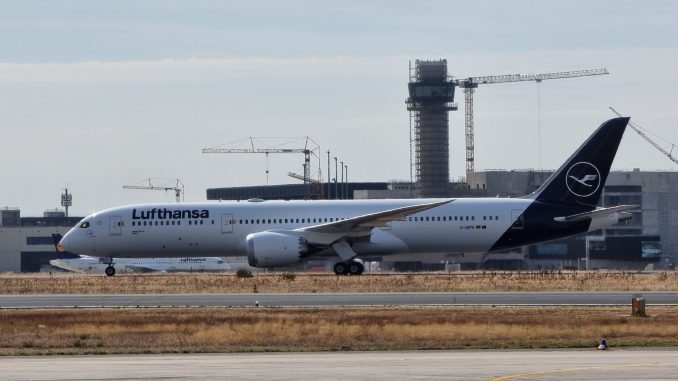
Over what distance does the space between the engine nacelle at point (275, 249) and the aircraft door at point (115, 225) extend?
767cm

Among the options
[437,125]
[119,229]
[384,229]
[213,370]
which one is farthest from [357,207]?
[437,125]

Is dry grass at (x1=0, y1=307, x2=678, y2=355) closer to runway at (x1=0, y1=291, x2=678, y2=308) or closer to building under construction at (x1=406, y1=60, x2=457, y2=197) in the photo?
runway at (x1=0, y1=291, x2=678, y2=308)

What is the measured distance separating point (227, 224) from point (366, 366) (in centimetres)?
3999

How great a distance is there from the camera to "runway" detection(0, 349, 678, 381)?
839 inches

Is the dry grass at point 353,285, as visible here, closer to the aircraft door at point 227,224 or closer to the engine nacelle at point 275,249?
the engine nacelle at point 275,249

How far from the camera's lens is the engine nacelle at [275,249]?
5919cm

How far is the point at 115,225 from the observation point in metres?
63.9

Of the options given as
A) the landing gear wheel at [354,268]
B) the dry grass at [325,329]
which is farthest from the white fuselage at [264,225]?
the dry grass at [325,329]

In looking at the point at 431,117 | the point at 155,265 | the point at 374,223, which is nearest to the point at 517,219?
the point at 374,223

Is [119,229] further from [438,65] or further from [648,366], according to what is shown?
[438,65]

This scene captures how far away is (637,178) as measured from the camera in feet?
407

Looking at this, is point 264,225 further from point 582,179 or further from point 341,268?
point 582,179

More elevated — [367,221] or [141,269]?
[367,221]

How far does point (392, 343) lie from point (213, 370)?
649cm
